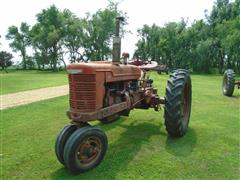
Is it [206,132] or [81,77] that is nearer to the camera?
[81,77]

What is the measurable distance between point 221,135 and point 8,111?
232 inches

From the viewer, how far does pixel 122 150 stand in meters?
4.99

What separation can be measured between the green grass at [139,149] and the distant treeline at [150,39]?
1311 inches

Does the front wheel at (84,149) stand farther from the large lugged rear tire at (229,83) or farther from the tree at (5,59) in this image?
the tree at (5,59)

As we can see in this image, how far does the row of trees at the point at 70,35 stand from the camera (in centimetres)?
5078

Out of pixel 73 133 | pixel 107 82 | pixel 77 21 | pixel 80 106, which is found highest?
pixel 77 21

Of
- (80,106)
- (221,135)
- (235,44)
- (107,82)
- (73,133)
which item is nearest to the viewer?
(73,133)

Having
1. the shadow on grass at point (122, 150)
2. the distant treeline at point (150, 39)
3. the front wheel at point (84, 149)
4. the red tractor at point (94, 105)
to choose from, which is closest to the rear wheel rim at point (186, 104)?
the shadow on grass at point (122, 150)

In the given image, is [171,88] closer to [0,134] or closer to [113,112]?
[113,112]

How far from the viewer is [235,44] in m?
36.3

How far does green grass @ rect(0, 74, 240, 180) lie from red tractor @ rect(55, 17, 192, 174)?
26 centimetres

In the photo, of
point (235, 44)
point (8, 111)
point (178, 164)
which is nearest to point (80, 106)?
point (178, 164)

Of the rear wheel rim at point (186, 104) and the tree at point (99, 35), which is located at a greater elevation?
the tree at point (99, 35)

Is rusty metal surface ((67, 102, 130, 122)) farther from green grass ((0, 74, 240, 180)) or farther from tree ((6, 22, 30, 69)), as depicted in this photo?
tree ((6, 22, 30, 69))
